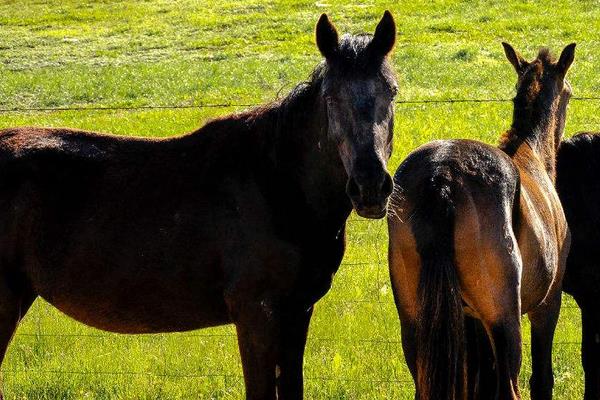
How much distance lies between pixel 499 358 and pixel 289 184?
52.3 inches

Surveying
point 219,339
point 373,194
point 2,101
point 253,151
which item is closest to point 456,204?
point 373,194

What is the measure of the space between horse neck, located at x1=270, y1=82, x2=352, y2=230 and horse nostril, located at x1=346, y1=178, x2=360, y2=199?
52 cm

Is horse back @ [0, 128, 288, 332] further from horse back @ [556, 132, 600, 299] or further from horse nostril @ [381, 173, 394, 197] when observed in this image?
horse back @ [556, 132, 600, 299]

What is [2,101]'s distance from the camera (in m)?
22.8

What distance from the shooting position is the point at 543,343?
5.50 metres

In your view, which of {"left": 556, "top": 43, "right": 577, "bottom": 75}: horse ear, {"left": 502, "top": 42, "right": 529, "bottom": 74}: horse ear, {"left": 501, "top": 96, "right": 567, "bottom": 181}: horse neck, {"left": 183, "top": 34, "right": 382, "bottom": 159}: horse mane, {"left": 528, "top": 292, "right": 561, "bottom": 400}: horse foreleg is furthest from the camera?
{"left": 502, "top": 42, "right": 529, "bottom": 74}: horse ear

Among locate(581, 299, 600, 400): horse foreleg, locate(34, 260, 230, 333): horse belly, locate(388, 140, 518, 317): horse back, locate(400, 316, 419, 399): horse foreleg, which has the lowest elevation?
locate(581, 299, 600, 400): horse foreleg

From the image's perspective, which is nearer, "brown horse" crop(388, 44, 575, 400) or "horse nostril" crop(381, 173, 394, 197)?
"horse nostril" crop(381, 173, 394, 197)

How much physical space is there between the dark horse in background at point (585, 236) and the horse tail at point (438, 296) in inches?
74.8

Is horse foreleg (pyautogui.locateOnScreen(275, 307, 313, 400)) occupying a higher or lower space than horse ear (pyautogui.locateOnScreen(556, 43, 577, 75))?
lower

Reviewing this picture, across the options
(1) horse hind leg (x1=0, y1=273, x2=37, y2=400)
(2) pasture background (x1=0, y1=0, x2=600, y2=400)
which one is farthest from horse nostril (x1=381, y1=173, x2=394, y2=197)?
(1) horse hind leg (x1=0, y1=273, x2=37, y2=400)

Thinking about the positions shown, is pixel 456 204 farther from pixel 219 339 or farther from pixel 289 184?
pixel 219 339

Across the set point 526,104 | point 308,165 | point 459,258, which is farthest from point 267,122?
point 526,104

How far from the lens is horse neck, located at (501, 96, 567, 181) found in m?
5.73
